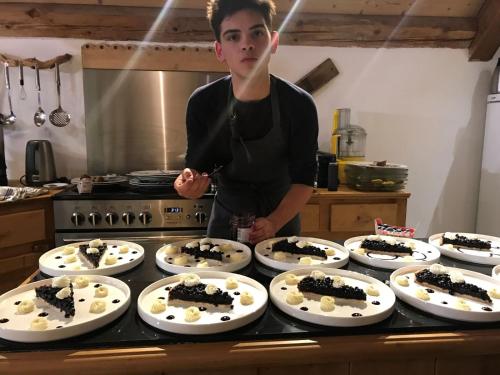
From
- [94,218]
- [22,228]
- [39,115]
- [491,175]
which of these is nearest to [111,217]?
[94,218]

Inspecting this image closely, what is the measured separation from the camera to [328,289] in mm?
993

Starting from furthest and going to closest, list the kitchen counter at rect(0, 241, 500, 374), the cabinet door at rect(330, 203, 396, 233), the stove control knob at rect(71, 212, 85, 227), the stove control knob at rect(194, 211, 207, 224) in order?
the cabinet door at rect(330, 203, 396, 233) < the stove control knob at rect(194, 211, 207, 224) < the stove control knob at rect(71, 212, 85, 227) < the kitchen counter at rect(0, 241, 500, 374)

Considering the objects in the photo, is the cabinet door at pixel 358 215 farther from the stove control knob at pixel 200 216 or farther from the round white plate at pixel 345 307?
the round white plate at pixel 345 307

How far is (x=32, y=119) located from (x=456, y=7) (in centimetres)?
320

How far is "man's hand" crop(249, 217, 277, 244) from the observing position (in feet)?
4.72

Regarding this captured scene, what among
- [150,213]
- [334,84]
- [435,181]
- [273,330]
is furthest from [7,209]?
[435,181]

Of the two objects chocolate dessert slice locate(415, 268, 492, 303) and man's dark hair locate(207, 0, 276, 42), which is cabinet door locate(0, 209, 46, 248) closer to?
man's dark hair locate(207, 0, 276, 42)

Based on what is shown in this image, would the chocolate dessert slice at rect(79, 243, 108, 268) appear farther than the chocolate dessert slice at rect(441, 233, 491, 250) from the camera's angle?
No

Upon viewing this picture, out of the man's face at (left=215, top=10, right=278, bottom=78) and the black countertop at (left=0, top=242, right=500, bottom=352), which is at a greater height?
the man's face at (left=215, top=10, right=278, bottom=78)

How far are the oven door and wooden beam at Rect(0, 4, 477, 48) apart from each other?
1412mm

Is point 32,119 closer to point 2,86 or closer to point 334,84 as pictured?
point 2,86

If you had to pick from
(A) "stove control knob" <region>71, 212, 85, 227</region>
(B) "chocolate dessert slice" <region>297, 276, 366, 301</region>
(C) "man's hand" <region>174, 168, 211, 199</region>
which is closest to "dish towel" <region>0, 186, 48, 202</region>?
(A) "stove control knob" <region>71, 212, 85, 227</region>

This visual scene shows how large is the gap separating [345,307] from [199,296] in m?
0.35

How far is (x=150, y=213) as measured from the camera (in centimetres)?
244
